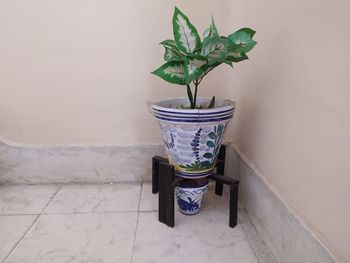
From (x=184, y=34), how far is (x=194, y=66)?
0.11 m

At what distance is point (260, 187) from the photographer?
0.81 m

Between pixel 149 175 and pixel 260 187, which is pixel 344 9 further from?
pixel 149 175

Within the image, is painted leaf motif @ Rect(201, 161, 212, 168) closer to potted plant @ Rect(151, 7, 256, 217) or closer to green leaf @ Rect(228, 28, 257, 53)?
potted plant @ Rect(151, 7, 256, 217)

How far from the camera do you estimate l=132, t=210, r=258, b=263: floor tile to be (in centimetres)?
71

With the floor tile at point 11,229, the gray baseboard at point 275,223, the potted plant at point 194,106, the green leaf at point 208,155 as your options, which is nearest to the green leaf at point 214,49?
the potted plant at point 194,106

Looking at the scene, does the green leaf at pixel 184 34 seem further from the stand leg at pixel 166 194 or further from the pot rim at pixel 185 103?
the stand leg at pixel 166 194

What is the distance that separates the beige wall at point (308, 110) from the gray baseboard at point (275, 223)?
1.0 inches

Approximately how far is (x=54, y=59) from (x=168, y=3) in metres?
0.50

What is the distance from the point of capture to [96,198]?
3.37 ft

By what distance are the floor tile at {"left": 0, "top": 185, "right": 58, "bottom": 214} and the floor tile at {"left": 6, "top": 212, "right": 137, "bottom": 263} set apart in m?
0.10

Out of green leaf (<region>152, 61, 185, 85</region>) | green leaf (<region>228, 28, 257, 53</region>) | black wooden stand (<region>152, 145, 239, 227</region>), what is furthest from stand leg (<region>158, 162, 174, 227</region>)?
green leaf (<region>228, 28, 257, 53</region>)

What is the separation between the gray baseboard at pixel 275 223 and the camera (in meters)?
0.55

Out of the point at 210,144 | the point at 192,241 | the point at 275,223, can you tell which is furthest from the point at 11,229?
the point at 275,223

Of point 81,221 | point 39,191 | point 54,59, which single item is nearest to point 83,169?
point 39,191
